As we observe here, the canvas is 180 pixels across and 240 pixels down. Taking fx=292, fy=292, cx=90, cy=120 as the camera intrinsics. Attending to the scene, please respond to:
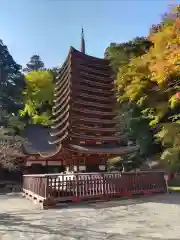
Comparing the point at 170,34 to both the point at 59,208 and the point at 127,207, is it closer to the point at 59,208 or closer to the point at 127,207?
the point at 127,207

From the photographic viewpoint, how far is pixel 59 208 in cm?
1170

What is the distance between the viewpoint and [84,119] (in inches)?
858

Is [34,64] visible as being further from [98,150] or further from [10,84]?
[98,150]

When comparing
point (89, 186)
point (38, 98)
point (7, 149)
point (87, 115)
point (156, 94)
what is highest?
point (38, 98)

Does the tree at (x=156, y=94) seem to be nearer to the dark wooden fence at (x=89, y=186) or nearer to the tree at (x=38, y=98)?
the dark wooden fence at (x=89, y=186)

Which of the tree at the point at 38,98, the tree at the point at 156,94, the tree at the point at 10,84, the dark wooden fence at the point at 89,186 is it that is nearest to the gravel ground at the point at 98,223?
the dark wooden fence at the point at 89,186

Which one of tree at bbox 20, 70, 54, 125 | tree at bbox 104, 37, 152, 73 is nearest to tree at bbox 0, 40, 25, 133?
tree at bbox 20, 70, 54, 125

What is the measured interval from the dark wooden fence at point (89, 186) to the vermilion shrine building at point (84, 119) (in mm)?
4672

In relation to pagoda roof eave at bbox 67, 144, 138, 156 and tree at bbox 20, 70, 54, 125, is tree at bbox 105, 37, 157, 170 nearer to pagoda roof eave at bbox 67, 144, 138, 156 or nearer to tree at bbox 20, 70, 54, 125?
pagoda roof eave at bbox 67, 144, 138, 156

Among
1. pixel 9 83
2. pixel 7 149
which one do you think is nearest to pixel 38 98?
pixel 9 83

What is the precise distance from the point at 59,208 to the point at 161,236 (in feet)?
18.4

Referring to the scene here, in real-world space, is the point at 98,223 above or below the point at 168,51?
below

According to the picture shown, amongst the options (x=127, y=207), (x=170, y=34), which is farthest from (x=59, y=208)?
(x=170, y=34)

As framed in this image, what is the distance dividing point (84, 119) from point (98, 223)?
44.6 ft
